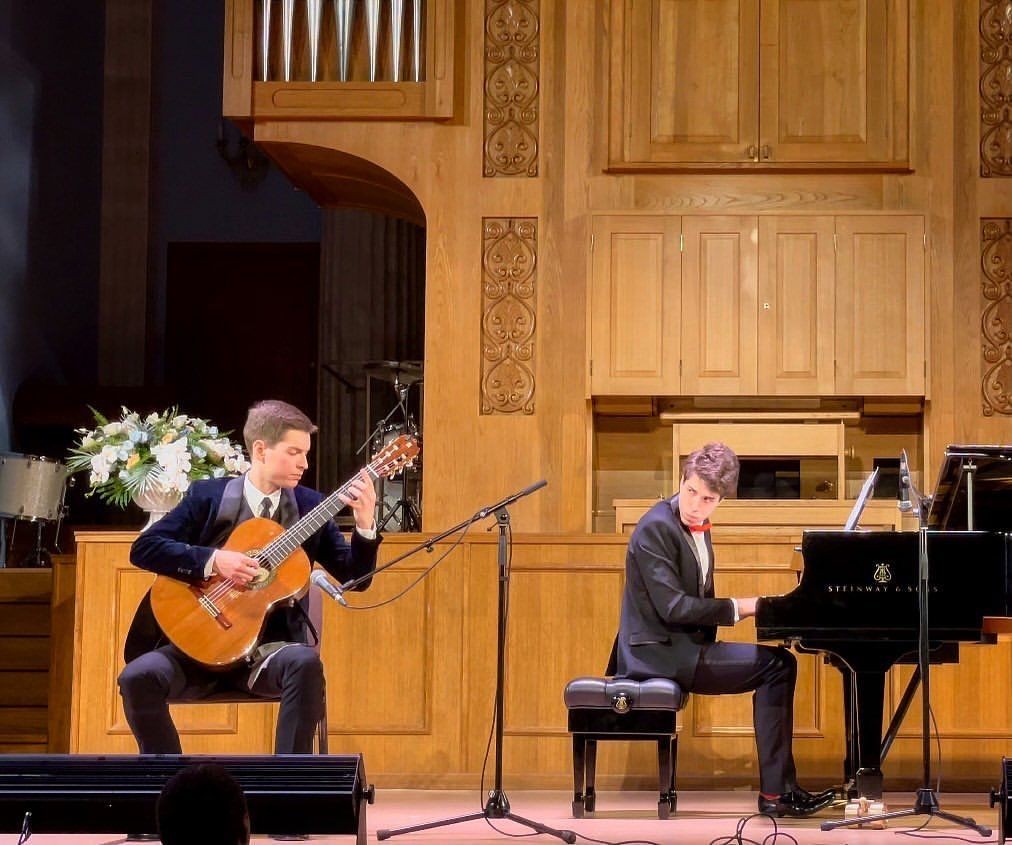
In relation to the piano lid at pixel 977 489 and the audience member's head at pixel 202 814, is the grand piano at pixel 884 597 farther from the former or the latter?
the audience member's head at pixel 202 814

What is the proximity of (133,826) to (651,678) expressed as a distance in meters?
2.21

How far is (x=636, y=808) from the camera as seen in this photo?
602 centimetres

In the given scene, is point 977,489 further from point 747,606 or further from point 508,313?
point 508,313

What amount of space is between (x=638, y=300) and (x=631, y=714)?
2645 mm

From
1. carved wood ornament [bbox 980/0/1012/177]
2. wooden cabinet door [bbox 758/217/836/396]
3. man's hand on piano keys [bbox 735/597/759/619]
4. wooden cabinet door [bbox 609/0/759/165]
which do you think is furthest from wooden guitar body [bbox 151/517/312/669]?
carved wood ornament [bbox 980/0/1012/177]

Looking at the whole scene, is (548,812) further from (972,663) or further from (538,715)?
(972,663)

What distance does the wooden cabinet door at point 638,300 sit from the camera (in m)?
7.70

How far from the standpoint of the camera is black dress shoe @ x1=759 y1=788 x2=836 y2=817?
18.2ft

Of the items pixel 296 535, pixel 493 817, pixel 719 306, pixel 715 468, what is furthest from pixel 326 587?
pixel 719 306

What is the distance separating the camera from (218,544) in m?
5.18

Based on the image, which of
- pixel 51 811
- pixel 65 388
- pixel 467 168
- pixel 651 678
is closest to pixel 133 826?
pixel 51 811

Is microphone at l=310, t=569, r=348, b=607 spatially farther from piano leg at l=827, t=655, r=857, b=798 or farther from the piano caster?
piano leg at l=827, t=655, r=857, b=798

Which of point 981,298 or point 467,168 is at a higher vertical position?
point 467,168

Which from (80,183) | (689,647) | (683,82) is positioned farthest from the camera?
(80,183)
